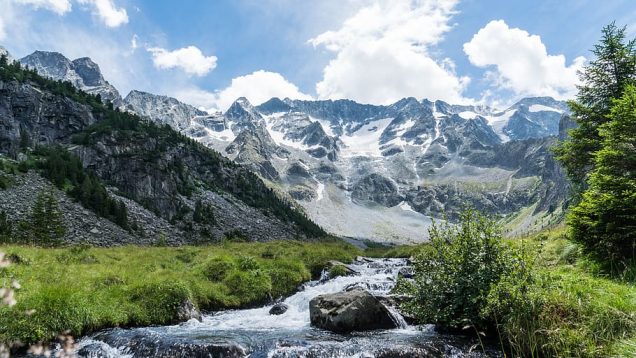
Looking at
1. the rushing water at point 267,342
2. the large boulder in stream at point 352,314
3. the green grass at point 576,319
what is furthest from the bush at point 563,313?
the large boulder in stream at point 352,314

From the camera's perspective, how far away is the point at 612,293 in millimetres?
12195

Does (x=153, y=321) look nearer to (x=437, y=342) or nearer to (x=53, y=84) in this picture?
(x=437, y=342)

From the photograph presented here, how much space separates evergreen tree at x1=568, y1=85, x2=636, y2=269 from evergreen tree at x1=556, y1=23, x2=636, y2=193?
10367 millimetres

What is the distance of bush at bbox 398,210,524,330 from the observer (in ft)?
47.6

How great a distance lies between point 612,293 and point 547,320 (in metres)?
2.43

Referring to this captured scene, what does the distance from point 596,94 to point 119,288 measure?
3509 centimetres

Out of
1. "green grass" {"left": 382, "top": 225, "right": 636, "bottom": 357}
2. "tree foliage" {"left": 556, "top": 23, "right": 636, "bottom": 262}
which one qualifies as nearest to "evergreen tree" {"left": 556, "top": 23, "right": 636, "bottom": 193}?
"tree foliage" {"left": 556, "top": 23, "right": 636, "bottom": 262}

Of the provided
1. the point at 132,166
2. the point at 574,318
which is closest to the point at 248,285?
the point at 574,318

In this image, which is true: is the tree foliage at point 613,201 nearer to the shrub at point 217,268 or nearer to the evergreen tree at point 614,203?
the evergreen tree at point 614,203

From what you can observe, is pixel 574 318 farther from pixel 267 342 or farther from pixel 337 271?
pixel 337 271

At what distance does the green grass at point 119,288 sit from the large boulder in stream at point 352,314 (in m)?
7.48

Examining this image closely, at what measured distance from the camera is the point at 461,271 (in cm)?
1553

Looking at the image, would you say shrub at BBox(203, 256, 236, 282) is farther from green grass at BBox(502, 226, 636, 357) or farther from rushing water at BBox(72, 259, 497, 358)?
green grass at BBox(502, 226, 636, 357)

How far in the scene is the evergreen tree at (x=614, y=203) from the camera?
15.7 metres
